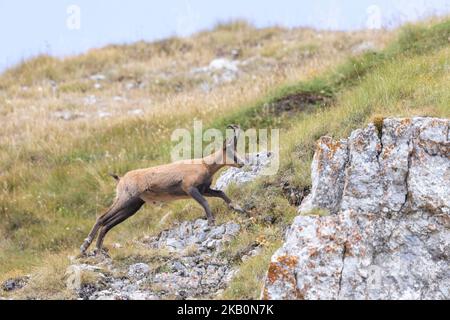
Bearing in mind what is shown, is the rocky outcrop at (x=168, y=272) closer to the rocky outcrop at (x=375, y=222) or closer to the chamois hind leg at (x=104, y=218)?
the chamois hind leg at (x=104, y=218)

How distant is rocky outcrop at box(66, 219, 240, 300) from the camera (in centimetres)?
1092

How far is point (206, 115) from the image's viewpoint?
65.5 feet

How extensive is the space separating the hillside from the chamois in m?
0.45

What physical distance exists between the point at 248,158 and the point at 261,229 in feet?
7.85

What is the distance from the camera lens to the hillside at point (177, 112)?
13156 mm

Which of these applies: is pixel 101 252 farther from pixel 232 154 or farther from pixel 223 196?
pixel 232 154

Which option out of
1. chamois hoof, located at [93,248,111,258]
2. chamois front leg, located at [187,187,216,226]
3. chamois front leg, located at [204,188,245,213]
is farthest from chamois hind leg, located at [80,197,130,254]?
chamois front leg, located at [204,188,245,213]

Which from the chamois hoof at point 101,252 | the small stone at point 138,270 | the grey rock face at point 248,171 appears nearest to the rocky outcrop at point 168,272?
the small stone at point 138,270

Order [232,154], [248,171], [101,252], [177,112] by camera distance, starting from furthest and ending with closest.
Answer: [177,112]
[248,171]
[232,154]
[101,252]

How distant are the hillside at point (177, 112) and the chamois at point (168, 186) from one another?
0.45 m

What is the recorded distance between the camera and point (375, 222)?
1047cm

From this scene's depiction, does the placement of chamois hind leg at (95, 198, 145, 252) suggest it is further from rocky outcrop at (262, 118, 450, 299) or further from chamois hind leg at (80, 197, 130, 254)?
rocky outcrop at (262, 118, 450, 299)

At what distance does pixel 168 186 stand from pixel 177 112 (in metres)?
8.13

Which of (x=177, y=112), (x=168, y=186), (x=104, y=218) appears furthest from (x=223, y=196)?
(x=177, y=112)
